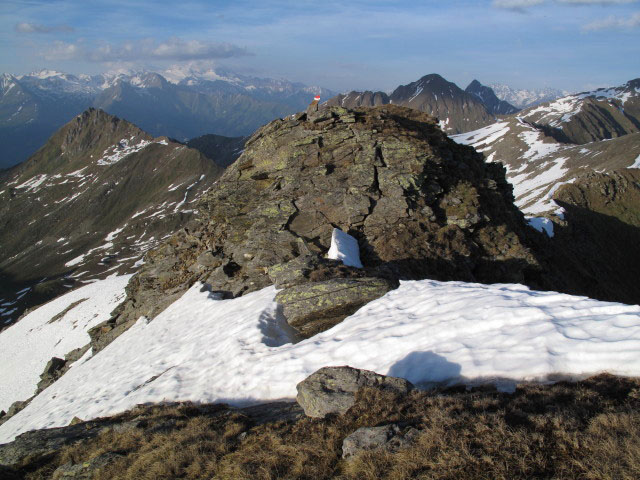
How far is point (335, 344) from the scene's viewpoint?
12406 mm

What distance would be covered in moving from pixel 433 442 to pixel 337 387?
3.34m

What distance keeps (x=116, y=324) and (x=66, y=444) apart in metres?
19.8

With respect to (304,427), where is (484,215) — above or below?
above

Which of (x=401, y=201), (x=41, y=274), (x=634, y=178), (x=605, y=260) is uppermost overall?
(x=401, y=201)

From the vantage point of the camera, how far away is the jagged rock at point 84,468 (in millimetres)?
8422

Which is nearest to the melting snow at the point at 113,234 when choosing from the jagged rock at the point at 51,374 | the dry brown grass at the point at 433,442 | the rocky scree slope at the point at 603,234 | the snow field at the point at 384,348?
the jagged rock at the point at 51,374

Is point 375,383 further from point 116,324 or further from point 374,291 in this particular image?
point 116,324

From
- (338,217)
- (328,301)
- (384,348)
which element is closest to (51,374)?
(338,217)

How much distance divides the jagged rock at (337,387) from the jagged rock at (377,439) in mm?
1548

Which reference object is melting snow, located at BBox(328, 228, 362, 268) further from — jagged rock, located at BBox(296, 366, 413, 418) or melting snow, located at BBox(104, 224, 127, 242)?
melting snow, located at BBox(104, 224, 127, 242)

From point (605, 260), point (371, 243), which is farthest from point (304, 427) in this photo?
point (605, 260)

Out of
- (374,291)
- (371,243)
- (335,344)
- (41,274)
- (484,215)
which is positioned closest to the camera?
(335,344)

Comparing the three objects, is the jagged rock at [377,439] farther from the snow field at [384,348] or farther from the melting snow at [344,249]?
the melting snow at [344,249]

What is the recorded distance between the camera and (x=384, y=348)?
1133 cm
